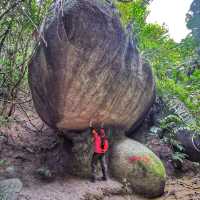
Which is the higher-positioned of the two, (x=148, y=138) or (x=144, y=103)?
(x=144, y=103)

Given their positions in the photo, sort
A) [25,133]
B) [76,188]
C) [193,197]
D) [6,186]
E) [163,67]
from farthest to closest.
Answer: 1. [163,67]
2. [25,133]
3. [193,197]
4. [76,188]
5. [6,186]

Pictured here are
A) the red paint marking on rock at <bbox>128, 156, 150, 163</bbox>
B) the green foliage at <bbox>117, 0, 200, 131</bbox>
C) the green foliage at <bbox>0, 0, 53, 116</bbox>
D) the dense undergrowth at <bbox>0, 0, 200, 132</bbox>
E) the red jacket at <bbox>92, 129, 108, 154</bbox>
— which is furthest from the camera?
the green foliage at <bbox>117, 0, 200, 131</bbox>

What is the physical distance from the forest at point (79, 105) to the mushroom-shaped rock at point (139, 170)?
0.03 m

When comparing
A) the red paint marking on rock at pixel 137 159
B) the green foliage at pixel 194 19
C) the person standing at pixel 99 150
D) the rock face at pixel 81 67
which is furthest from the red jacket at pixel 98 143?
the green foliage at pixel 194 19

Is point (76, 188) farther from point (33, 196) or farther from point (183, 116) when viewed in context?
point (183, 116)

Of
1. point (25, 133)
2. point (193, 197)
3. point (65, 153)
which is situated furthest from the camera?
point (25, 133)

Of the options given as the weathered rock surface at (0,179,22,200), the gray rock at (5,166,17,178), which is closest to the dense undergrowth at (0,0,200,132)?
the gray rock at (5,166,17,178)

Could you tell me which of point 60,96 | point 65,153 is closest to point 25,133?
point 65,153

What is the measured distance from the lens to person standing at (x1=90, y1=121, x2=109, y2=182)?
6.73m

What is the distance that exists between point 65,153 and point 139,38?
4.24 m

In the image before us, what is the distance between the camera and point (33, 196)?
17.5ft

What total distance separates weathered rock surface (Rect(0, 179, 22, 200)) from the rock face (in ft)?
5.77

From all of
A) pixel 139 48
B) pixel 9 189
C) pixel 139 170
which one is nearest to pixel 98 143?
pixel 139 170

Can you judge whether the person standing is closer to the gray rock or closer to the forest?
the forest
